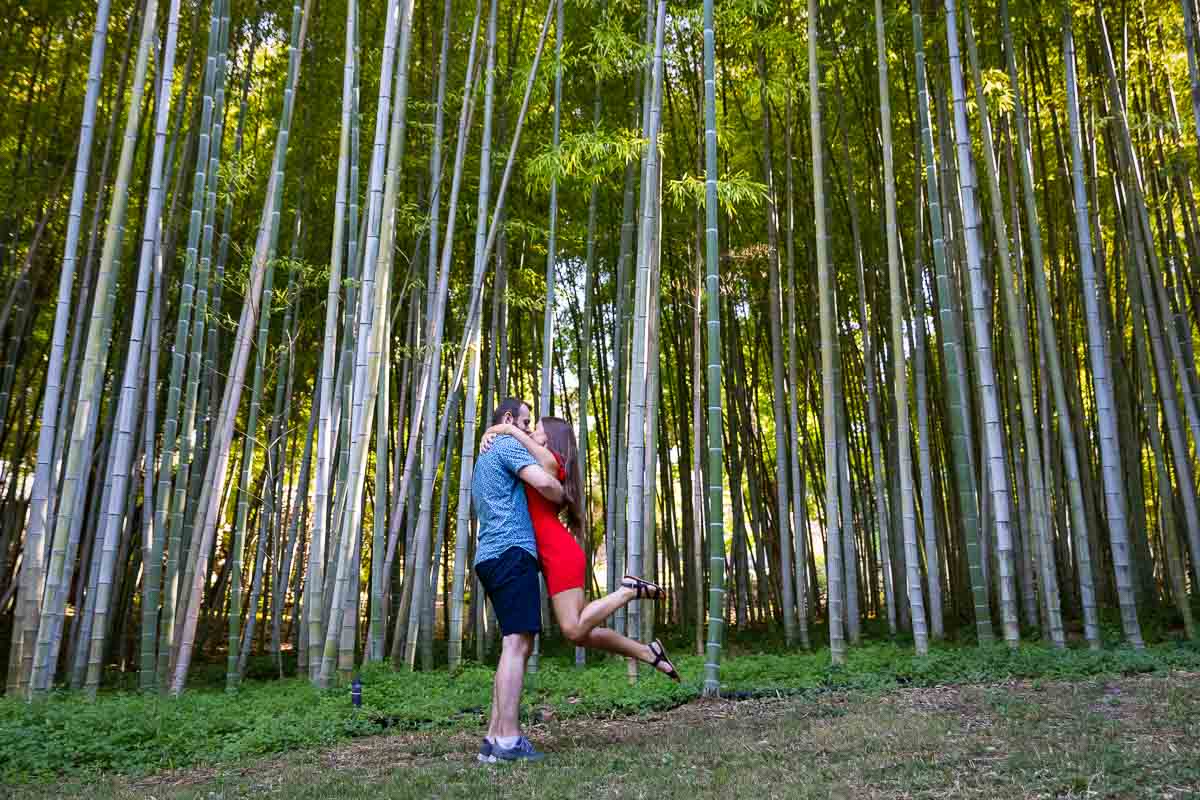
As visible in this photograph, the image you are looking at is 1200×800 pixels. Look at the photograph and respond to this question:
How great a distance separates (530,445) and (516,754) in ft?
2.73

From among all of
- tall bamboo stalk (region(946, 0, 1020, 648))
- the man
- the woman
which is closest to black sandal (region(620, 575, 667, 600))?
the woman

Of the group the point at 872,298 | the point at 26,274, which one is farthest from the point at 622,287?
the point at 26,274

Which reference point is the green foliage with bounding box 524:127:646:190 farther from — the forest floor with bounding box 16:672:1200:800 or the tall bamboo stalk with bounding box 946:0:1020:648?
the forest floor with bounding box 16:672:1200:800

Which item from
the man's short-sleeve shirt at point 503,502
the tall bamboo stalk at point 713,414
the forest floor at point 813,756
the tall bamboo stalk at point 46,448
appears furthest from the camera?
the tall bamboo stalk at point 46,448

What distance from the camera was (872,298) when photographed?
614 centimetres

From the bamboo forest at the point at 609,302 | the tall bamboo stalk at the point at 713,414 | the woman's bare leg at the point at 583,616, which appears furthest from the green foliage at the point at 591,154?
the woman's bare leg at the point at 583,616

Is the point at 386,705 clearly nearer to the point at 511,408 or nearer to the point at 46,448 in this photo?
the point at 511,408

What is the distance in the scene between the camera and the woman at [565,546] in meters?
2.52

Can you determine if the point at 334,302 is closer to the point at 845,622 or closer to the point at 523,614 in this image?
the point at 523,614

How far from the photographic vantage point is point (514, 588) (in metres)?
2.44

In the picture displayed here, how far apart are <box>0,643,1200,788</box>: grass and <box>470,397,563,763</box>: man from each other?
0.62m

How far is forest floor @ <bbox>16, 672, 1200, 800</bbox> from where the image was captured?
1.96 meters

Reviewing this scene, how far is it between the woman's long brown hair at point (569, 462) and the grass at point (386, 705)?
33.5 inches

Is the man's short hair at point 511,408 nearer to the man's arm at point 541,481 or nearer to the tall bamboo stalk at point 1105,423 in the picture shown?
the man's arm at point 541,481
